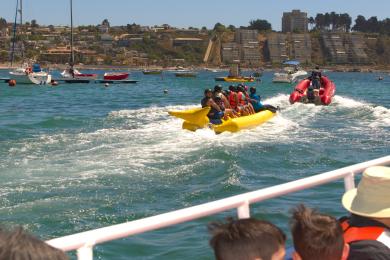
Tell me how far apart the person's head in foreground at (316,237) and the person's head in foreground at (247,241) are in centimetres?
30

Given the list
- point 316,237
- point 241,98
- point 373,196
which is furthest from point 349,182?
point 241,98

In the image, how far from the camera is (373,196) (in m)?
2.72

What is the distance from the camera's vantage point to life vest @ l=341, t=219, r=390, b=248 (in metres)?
2.61

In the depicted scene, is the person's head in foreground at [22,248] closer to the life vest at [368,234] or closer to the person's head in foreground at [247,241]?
the person's head in foreground at [247,241]

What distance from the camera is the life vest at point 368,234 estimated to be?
2.61 m

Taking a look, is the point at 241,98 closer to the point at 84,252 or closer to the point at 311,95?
the point at 311,95

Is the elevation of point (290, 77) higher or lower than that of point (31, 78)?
higher

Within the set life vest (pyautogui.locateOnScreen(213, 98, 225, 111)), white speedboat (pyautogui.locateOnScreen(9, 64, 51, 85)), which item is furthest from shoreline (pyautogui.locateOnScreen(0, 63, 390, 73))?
life vest (pyautogui.locateOnScreen(213, 98, 225, 111))

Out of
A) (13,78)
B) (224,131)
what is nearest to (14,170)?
(224,131)

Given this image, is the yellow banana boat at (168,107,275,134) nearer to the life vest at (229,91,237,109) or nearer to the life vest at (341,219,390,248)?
the life vest at (229,91,237,109)

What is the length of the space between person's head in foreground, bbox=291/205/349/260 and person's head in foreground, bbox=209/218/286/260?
302mm

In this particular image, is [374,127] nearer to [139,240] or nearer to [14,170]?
[14,170]

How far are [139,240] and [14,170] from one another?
4861 millimetres

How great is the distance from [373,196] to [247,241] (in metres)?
0.99
